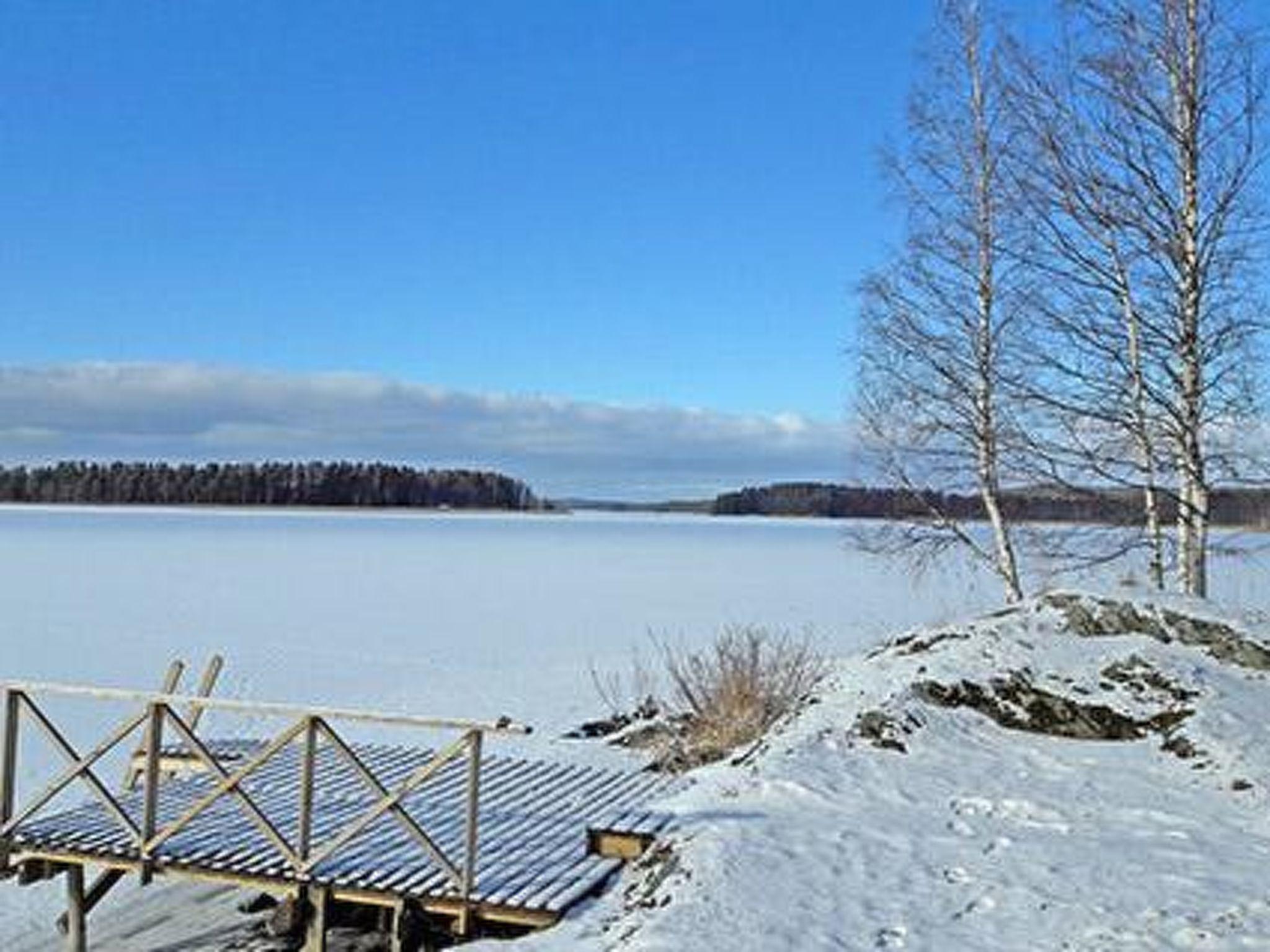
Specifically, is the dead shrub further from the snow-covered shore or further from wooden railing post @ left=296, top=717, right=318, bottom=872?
wooden railing post @ left=296, top=717, right=318, bottom=872

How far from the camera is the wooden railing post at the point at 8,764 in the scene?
8344mm

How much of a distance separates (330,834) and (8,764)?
7.27 ft

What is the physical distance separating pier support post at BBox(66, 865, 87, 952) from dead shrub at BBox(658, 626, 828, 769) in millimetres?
5729

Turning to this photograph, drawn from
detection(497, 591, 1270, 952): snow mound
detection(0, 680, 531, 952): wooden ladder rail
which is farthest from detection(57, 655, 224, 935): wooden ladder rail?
detection(497, 591, 1270, 952): snow mound

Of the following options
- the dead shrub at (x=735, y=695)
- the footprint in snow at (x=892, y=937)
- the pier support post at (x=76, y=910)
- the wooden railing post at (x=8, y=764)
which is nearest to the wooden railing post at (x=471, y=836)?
the footprint in snow at (x=892, y=937)

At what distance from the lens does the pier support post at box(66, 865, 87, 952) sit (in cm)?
844

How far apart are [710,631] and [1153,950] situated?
66.4 feet

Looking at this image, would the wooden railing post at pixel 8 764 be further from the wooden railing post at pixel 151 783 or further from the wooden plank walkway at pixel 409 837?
the wooden railing post at pixel 151 783

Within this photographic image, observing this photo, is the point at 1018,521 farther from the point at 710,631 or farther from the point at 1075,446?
the point at 710,631

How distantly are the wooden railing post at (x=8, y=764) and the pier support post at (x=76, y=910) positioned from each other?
44 cm

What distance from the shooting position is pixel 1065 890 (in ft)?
21.2

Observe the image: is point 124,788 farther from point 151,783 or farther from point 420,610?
point 420,610

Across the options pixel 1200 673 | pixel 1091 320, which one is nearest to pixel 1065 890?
pixel 1200 673

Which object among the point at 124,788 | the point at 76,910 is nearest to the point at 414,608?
the point at 124,788
